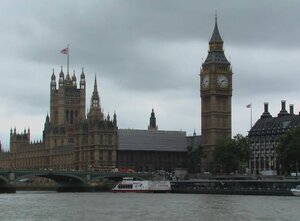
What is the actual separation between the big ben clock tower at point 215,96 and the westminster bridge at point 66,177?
1084 inches

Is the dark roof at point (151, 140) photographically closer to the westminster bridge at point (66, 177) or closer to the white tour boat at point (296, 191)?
the westminster bridge at point (66, 177)

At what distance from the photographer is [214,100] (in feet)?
575

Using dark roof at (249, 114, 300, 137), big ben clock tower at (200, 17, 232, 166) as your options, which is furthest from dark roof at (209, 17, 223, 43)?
dark roof at (249, 114, 300, 137)

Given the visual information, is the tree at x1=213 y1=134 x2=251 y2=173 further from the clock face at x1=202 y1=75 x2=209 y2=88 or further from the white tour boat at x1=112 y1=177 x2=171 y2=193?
the clock face at x1=202 y1=75 x2=209 y2=88

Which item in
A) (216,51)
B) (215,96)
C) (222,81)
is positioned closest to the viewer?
(215,96)

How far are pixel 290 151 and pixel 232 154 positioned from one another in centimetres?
2263

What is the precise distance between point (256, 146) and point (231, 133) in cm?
998

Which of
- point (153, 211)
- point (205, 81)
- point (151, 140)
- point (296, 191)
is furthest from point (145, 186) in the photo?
point (153, 211)

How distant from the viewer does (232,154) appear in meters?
152

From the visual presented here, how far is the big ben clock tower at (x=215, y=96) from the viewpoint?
176m

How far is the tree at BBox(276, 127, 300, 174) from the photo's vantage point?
130 m

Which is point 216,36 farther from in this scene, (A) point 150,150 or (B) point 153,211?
(B) point 153,211

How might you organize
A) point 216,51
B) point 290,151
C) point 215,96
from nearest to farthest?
point 290,151 < point 215,96 < point 216,51

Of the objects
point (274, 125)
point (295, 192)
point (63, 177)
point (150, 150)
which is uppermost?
point (274, 125)
